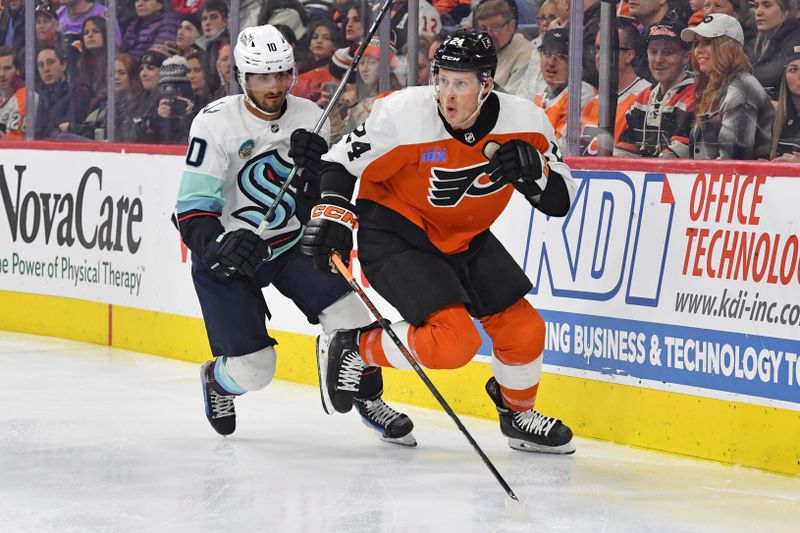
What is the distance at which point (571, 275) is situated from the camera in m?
5.18

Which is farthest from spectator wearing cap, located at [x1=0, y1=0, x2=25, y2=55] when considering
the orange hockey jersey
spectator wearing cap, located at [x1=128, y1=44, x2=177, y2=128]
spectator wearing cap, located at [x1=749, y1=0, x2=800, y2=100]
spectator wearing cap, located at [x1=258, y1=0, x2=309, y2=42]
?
spectator wearing cap, located at [x1=749, y1=0, x2=800, y2=100]

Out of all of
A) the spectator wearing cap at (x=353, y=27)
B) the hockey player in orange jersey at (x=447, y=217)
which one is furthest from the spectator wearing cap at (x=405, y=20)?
the hockey player in orange jersey at (x=447, y=217)

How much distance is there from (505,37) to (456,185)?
178 cm

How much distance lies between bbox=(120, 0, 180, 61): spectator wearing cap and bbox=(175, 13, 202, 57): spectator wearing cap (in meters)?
0.06

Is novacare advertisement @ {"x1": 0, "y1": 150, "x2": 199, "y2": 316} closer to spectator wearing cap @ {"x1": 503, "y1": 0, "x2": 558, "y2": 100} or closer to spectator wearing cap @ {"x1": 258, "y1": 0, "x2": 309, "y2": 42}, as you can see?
spectator wearing cap @ {"x1": 258, "y1": 0, "x2": 309, "y2": 42}

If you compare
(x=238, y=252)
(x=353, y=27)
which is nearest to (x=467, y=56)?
(x=238, y=252)

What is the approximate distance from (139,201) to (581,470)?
10.9ft

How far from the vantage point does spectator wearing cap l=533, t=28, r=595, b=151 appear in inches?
228

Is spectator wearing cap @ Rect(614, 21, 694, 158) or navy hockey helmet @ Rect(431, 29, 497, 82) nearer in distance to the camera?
navy hockey helmet @ Rect(431, 29, 497, 82)

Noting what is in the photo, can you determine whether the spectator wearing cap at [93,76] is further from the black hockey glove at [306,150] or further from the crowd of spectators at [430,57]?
the black hockey glove at [306,150]

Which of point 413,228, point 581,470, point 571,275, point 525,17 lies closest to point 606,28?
point 525,17

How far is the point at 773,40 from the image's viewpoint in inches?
200

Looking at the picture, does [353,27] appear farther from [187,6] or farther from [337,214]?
[337,214]

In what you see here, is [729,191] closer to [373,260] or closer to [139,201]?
[373,260]
